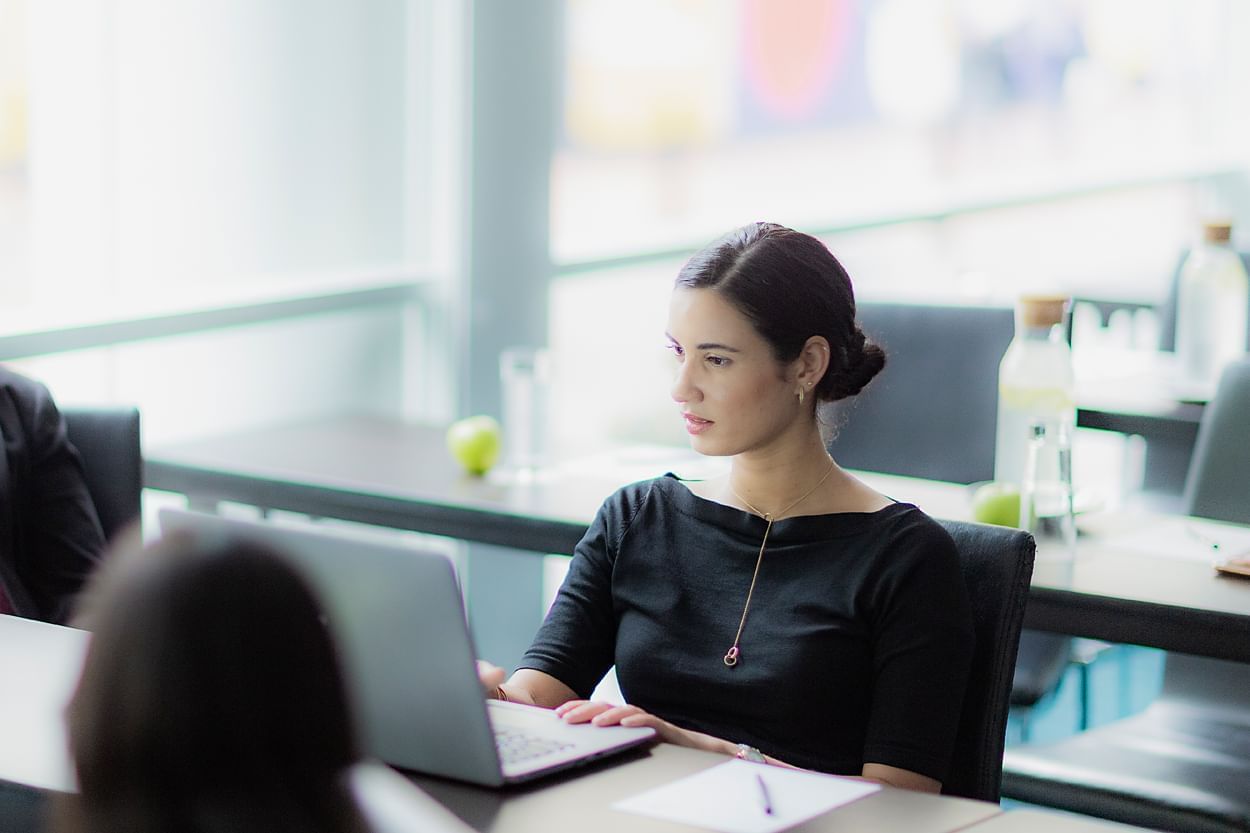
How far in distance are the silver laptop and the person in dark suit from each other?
3.55 ft

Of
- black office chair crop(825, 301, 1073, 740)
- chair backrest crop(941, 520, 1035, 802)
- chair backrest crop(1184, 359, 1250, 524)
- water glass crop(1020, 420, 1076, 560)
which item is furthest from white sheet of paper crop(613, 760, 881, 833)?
black office chair crop(825, 301, 1073, 740)

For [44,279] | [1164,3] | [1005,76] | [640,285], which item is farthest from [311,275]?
[1164,3]

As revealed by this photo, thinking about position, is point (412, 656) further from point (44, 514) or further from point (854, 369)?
point (44, 514)

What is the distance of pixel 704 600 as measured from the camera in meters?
1.83

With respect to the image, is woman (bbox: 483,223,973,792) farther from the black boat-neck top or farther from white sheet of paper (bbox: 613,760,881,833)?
white sheet of paper (bbox: 613,760,881,833)

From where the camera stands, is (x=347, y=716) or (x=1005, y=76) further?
(x=1005, y=76)

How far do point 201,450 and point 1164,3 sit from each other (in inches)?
211

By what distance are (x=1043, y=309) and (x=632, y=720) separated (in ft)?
2.89

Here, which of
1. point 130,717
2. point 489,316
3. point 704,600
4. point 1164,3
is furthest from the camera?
point 1164,3

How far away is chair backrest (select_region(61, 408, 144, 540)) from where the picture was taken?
246 centimetres

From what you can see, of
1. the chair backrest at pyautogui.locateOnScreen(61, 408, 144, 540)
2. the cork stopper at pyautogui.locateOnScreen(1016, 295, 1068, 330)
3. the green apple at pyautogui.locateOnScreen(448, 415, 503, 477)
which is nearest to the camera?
the cork stopper at pyautogui.locateOnScreen(1016, 295, 1068, 330)

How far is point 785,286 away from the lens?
1.84 m

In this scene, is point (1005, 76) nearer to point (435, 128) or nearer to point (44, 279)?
point (435, 128)

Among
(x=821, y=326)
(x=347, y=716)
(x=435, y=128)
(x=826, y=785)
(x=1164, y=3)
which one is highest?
(x=1164, y=3)
